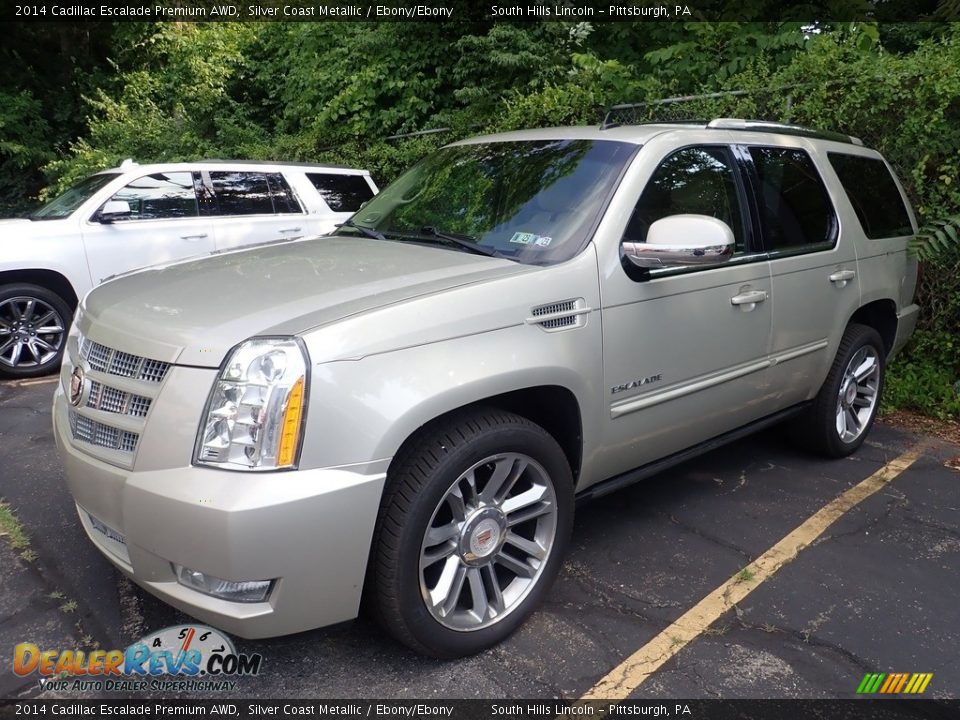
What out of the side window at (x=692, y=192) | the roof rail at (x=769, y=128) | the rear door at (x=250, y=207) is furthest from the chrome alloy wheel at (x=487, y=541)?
the rear door at (x=250, y=207)

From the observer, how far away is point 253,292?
2.60m

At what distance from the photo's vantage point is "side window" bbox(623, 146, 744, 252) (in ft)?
10.4

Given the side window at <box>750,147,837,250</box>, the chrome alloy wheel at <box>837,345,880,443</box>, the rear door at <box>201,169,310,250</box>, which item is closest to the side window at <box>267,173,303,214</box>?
the rear door at <box>201,169,310,250</box>

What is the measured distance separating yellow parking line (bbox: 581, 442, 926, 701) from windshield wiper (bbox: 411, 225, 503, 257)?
1.59 m

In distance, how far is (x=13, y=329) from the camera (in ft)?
20.6

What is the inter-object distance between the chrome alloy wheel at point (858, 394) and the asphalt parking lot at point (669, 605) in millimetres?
398

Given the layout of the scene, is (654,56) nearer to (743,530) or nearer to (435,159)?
(435,159)

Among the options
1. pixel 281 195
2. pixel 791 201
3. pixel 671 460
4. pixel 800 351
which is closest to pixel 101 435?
pixel 671 460

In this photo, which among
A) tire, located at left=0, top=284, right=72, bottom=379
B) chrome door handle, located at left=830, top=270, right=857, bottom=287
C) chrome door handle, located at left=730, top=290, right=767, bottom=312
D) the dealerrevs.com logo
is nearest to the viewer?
the dealerrevs.com logo

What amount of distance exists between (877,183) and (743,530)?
2.42 m

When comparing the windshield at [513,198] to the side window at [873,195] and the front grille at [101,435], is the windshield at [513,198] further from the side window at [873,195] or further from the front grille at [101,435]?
the side window at [873,195]

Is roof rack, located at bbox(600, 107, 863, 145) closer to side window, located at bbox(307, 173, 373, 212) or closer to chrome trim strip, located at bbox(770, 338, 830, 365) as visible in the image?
chrome trim strip, located at bbox(770, 338, 830, 365)

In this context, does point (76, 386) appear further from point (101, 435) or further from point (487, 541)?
point (487, 541)

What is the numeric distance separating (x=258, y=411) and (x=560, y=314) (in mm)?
1144
